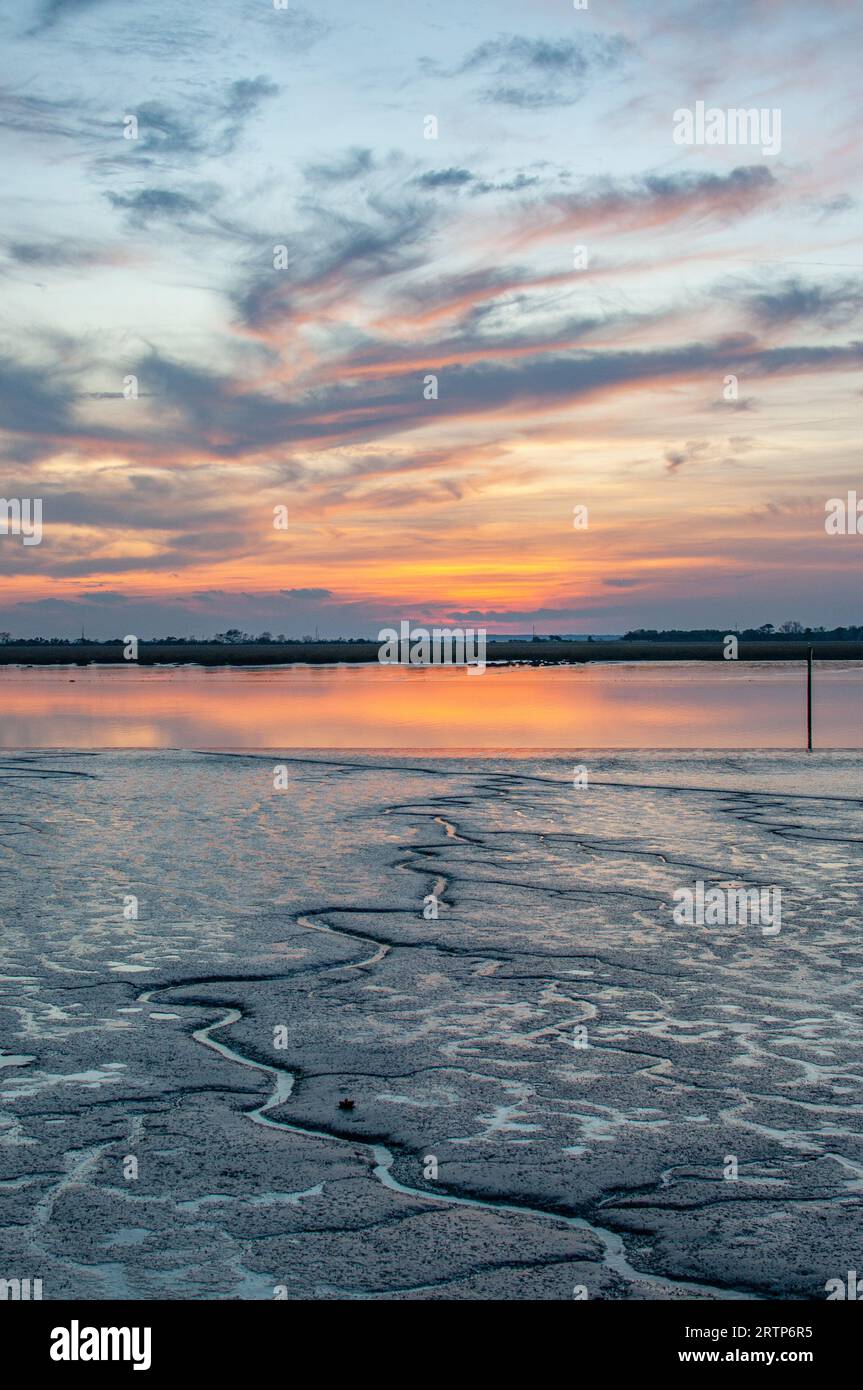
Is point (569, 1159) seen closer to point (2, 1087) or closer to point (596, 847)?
point (2, 1087)

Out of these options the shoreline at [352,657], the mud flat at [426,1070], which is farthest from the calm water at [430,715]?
the shoreline at [352,657]

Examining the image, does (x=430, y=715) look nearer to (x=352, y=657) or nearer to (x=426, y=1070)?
(x=426, y=1070)

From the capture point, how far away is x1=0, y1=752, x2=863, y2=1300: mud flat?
11.7ft

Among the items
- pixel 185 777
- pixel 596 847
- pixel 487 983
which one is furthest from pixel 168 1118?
pixel 185 777

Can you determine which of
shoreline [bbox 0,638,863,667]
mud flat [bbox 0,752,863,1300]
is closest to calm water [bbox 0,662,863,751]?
mud flat [bbox 0,752,863,1300]

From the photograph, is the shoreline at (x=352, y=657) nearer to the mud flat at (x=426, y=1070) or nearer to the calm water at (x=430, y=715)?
the calm water at (x=430, y=715)

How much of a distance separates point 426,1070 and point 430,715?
23.8 meters

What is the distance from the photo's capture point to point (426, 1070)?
5062 millimetres

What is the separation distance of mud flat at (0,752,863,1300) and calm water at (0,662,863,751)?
37.0 ft

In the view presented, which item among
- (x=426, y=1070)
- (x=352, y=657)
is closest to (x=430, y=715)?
(x=426, y=1070)

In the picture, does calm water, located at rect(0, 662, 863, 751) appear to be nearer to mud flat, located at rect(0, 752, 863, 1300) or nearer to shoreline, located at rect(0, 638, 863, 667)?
mud flat, located at rect(0, 752, 863, 1300)

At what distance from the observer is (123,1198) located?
12.8 feet

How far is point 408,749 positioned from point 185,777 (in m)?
4.58

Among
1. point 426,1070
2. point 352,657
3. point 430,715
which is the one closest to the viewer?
point 426,1070
